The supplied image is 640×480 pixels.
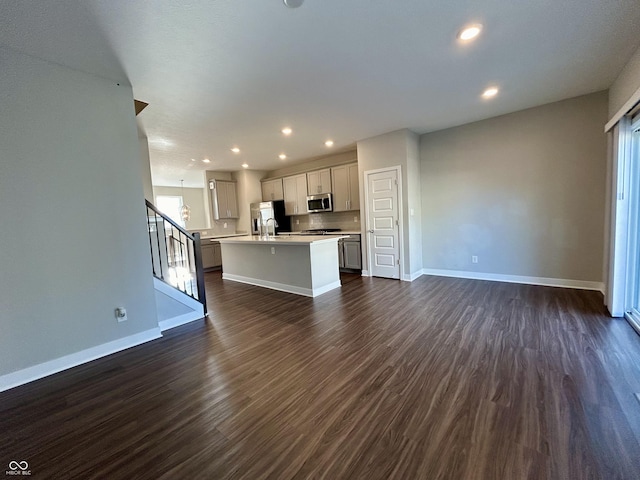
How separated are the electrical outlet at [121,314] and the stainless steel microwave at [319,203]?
15.4 ft

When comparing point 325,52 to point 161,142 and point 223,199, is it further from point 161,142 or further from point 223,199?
point 223,199

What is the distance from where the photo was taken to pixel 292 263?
15.4 feet

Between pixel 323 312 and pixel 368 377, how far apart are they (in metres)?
1.55

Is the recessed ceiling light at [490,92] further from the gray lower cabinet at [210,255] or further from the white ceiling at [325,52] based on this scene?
the gray lower cabinet at [210,255]

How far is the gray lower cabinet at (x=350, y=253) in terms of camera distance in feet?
19.4

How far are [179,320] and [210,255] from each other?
4.20m

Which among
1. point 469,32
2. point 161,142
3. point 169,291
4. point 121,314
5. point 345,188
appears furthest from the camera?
point 345,188

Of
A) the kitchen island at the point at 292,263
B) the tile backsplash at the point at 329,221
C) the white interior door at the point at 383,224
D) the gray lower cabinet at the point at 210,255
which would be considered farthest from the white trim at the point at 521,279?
the gray lower cabinet at the point at 210,255

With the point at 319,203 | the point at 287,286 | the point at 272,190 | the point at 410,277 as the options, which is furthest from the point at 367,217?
the point at 272,190

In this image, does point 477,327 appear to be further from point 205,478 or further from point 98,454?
point 98,454

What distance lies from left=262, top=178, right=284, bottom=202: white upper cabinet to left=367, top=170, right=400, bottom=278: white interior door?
3177mm

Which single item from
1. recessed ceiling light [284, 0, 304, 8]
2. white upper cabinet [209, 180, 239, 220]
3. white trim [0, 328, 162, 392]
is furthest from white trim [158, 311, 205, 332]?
white upper cabinet [209, 180, 239, 220]

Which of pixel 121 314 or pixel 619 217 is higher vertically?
pixel 619 217

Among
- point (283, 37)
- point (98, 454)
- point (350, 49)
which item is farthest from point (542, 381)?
point (283, 37)
